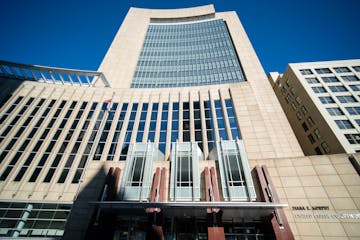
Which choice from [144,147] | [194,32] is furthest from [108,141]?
[194,32]

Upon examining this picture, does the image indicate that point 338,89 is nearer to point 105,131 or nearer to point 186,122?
point 186,122

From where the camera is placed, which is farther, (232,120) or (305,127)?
(305,127)

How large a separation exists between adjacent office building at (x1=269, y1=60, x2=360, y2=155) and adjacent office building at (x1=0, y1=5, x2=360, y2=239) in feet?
44.3

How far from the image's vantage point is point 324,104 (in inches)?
1489

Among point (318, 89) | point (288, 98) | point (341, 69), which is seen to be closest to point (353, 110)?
point (318, 89)

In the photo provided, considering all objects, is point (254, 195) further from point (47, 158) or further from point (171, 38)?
point (171, 38)

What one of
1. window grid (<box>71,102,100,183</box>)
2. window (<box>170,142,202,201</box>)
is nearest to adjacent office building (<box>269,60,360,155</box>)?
window (<box>170,142,202,201</box>)

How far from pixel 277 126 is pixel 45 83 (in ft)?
141

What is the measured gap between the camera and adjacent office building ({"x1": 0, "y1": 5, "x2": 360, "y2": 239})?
16.4 metres

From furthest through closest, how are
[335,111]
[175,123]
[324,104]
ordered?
[324,104] → [335,111] → [175,123]

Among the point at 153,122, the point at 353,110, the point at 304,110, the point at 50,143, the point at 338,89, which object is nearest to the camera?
the point at 50,143

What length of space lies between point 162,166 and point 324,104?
38623 mm

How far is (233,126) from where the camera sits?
2688 cm

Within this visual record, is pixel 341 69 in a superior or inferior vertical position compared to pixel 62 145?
superior
